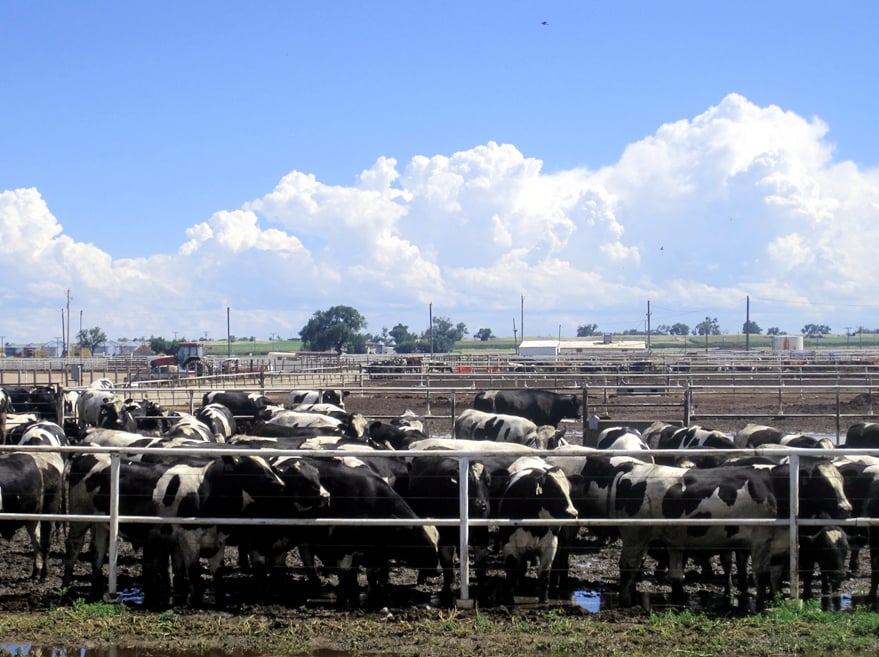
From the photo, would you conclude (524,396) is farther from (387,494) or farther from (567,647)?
(567,647)

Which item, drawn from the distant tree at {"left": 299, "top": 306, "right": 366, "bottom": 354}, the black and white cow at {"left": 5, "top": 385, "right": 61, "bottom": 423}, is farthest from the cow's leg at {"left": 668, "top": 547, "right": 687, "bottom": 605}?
the distant tree at {"left": 299, "top": 306, "right": 366, "bottom": 354}

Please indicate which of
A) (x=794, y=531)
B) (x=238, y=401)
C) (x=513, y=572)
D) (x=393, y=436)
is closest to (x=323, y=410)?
(x=238, y=401)

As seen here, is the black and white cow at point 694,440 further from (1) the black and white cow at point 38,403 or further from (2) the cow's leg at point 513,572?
(1) the black and white cow at point 38,403

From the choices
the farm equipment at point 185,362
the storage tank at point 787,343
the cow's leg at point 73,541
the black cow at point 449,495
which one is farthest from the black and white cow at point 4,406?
the storage tank at point 787,343

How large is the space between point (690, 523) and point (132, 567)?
20.3 feet

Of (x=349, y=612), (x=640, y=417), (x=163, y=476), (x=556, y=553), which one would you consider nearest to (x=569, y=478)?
(x=556, y=553)

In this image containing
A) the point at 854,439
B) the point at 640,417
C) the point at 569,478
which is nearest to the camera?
the point at 569,478

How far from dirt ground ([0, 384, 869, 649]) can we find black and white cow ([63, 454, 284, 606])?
1.09 feet

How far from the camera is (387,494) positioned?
9938 millimetres

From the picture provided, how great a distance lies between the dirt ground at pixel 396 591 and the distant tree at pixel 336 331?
3545 inches

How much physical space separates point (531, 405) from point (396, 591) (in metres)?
15.5

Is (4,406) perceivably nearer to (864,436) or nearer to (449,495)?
(449,495)

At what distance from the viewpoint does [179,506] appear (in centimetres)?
951

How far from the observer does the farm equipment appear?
43.6 metres
